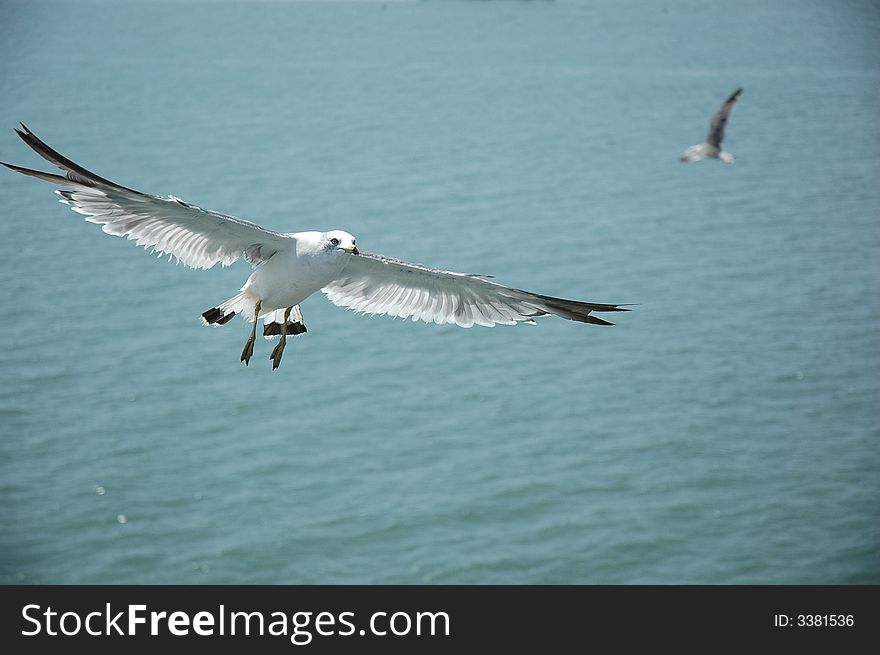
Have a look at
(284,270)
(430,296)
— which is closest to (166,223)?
(284,270)

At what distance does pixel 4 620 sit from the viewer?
40.4 meters

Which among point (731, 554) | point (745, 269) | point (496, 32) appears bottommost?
point (731, 554)

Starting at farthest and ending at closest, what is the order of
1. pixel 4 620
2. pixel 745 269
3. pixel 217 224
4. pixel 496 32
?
pixel 496 32
pixel 745 269
pixel 4 620
pixel 217 224

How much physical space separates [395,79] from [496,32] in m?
19.0

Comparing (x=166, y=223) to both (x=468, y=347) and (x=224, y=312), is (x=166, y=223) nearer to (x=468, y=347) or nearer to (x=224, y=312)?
(x=224, y=312)

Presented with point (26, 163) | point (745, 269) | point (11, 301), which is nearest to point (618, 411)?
point (745, 269)

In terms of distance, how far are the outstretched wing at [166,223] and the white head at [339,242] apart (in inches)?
24.2

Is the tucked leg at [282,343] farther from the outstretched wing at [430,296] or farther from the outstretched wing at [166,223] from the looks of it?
the outstretched wing at [430,296]

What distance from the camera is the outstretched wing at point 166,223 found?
12797 mm

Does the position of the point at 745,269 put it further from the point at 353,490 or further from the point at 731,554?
the point at 353,490

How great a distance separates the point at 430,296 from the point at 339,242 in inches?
90.0

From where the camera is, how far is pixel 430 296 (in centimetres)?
1528

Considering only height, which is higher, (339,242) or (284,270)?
(339,242)

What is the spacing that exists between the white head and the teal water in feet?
94.1
